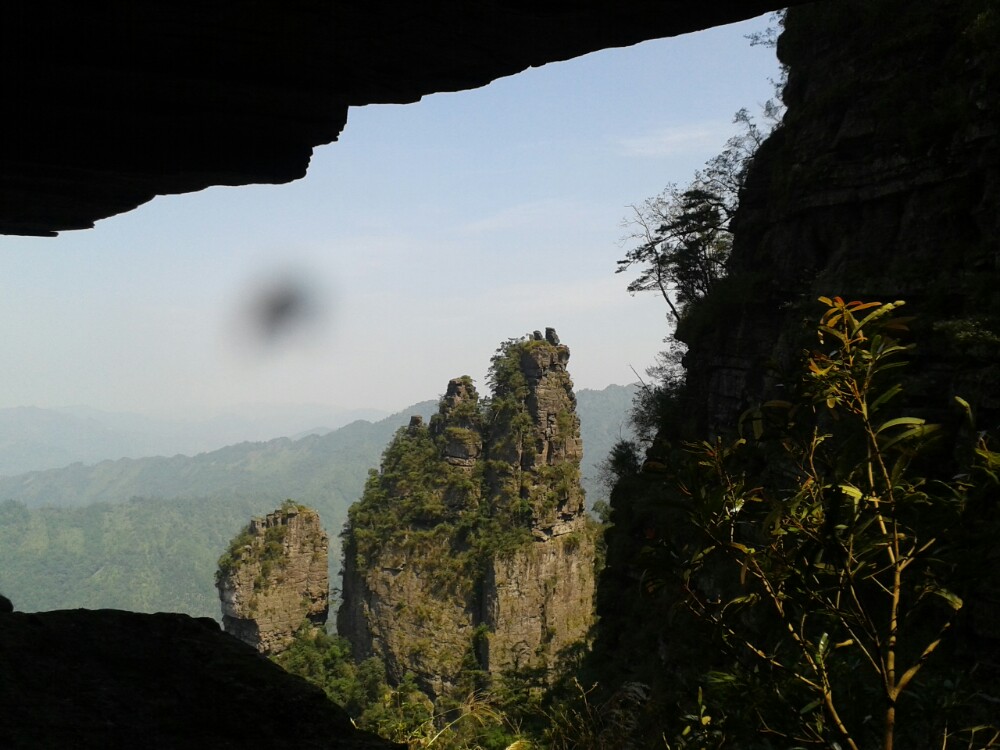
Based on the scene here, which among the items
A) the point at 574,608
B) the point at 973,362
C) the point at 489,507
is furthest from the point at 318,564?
the point at 973,362

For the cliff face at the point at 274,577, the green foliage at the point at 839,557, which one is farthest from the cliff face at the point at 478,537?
the green foliage at the point at 839,557

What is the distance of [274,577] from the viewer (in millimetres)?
36250

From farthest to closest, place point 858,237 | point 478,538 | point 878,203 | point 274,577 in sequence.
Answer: point 478,538 < point 274,577 < point 858,237 < point 878,203

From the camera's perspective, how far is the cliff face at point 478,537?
39.6 meters

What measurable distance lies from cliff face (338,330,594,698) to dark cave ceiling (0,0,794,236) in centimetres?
3843

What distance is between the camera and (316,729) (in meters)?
2.24

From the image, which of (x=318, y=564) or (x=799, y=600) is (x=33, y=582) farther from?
(x=799, y=600)

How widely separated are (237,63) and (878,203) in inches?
479

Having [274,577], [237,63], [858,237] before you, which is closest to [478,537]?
[274,577]

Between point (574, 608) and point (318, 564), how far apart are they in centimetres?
1559

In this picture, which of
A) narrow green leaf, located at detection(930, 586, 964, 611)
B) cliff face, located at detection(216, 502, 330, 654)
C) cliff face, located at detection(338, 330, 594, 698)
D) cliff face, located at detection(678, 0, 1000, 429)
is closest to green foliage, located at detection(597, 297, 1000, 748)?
narrow green leaf, located at detection(930, 586, 964, 611)

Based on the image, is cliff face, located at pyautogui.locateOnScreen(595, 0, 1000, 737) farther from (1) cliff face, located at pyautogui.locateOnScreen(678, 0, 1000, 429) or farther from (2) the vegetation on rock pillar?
(2) the vegetation on rock pillar

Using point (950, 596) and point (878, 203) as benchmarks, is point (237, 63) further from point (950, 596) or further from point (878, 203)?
point (878, 203)

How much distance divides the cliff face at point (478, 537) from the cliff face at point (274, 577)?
490 centimetres
